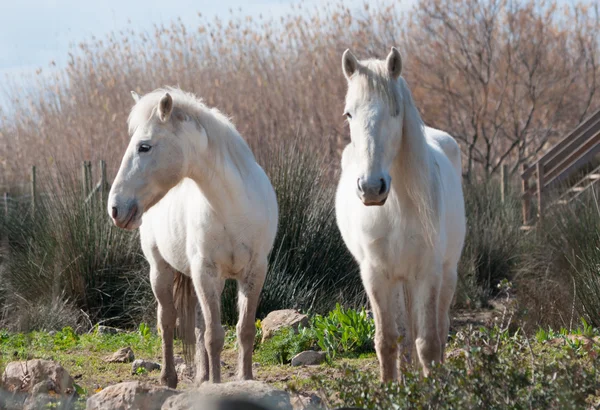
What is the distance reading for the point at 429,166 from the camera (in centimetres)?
375

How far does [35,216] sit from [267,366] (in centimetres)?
389

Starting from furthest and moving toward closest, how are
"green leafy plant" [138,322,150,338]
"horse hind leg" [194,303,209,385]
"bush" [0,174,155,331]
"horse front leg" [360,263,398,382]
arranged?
"bush" [0,174,155,331]
"green leafy plant" [138,322,150,338]
"horse hind leg" [194,303,209,385]
"horse front leg" [360,263,398,382]

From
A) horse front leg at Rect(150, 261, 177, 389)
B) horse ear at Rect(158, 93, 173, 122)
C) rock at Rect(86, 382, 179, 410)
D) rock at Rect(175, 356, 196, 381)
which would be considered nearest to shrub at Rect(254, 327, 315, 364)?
rock at Rect(175, 356, 196, 381)

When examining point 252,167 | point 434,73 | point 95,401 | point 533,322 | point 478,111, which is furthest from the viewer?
point 434,73

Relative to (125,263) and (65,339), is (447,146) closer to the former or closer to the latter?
(65,339)

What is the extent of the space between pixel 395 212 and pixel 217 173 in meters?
1.14

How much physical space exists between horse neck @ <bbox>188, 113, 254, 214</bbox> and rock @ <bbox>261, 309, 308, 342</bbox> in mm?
1880

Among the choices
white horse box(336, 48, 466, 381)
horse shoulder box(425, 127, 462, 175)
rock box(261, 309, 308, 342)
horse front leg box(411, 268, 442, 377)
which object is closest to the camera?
white horse box(336, 48, 466, 381)

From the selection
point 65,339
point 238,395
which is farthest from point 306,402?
point 65,339

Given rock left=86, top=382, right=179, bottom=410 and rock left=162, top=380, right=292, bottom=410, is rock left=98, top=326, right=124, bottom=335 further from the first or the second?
rock left=162, top=380, right=292, bottom=410

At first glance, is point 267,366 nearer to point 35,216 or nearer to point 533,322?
point 533,322

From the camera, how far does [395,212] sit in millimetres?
3697

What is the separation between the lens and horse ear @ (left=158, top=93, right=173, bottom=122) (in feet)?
13.5

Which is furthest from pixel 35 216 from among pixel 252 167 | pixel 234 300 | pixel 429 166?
pixel 429 166
